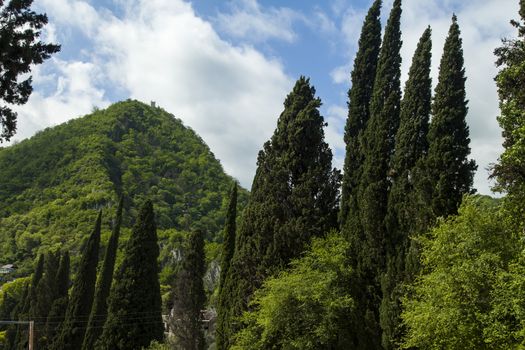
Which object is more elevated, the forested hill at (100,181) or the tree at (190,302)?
the forested hill at (100,181)

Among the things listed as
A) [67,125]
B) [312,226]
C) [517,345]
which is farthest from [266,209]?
[67,125]

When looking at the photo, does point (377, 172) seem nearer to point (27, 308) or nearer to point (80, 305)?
point (80, 305)

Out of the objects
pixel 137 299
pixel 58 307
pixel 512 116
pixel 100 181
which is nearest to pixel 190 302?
pixel 137 299

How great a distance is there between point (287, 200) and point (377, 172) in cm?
490

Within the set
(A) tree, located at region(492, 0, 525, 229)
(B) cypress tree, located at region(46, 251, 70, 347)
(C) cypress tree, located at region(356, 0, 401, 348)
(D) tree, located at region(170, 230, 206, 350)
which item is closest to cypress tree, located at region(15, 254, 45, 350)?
(B) cypress tree, located at region(46, 251, 70, 347)

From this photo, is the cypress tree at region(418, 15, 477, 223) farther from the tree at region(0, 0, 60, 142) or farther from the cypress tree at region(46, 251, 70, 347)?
the cypress tree at region(46, 251, 70, 347)

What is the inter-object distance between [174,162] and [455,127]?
294 ft

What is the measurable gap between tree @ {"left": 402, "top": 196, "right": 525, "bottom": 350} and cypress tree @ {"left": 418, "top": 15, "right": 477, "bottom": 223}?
72.4 inches

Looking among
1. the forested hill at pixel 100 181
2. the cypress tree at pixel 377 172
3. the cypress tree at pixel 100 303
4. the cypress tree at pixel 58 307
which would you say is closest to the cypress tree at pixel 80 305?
the cypress tree at pixel 100 303

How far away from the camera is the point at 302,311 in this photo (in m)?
18.7

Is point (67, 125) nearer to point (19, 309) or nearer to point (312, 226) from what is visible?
point (19, 309)

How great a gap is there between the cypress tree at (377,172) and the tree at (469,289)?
11.5 feet

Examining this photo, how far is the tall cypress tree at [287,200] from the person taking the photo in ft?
68.1

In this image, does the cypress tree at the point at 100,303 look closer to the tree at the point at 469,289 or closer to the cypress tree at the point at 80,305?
the cypress tree at the point at 80,305
